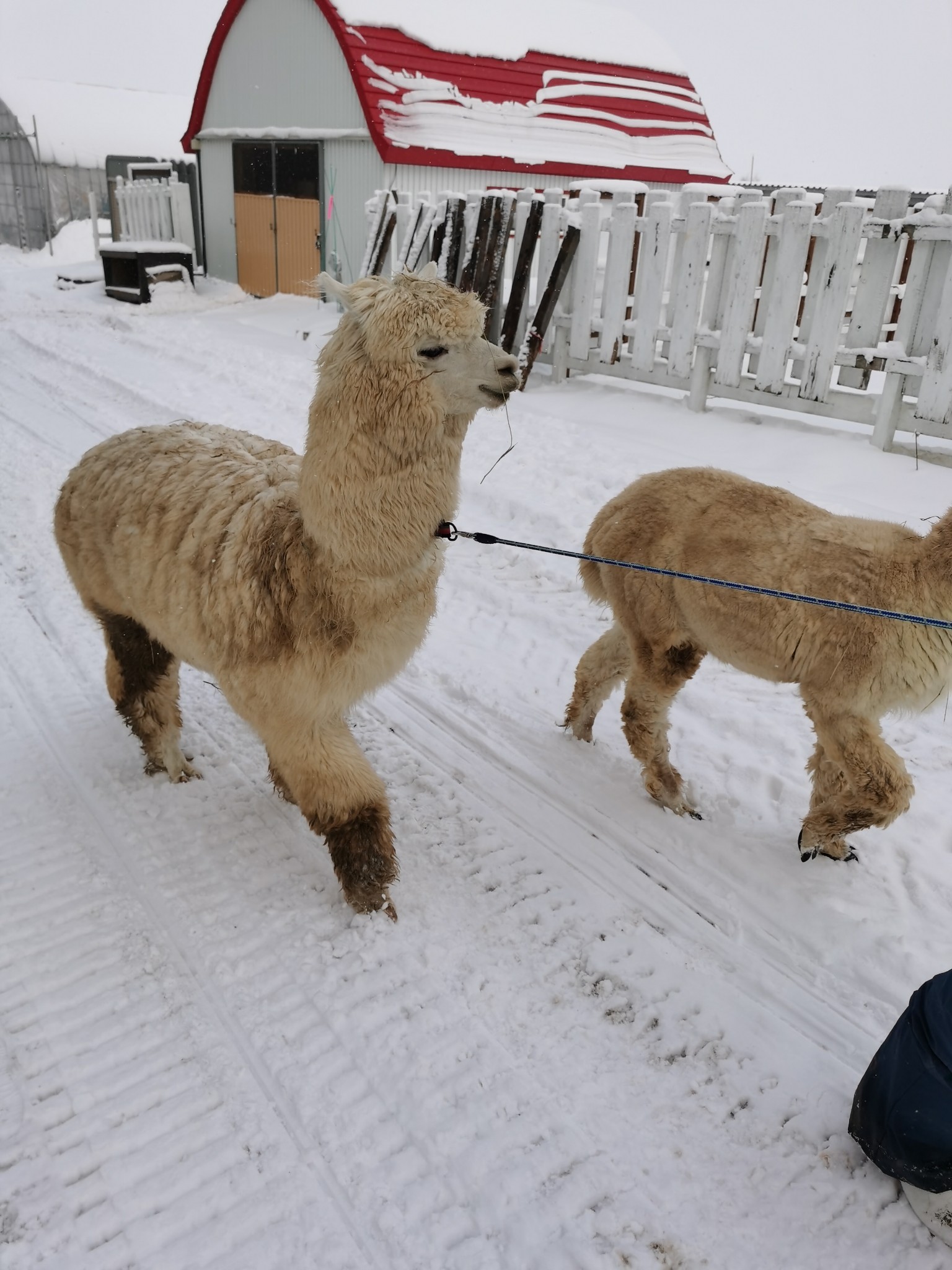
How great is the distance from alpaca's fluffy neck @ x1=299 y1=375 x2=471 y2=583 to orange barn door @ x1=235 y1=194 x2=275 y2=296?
51.3ft

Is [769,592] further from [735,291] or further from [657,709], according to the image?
[735,291]

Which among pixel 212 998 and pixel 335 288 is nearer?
pixel 335 288

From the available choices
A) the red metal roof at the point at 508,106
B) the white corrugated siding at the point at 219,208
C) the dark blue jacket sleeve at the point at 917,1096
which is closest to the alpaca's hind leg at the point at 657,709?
the dark blue jacket sleeve at the point at 917,1096

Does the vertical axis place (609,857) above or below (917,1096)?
below

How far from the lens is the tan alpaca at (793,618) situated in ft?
9.07

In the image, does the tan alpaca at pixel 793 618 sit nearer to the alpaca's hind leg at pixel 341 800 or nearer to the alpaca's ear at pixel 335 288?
the alpaca's hind leg at pixel 341 800

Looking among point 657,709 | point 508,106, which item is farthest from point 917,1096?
point 508,106

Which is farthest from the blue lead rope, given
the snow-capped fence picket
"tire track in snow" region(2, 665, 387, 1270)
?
the snow-capped fence picket

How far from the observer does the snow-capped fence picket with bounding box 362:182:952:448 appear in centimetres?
659

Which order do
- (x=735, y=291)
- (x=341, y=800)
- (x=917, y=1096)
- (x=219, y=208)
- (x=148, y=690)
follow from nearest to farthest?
(x=917, y=1096)
(x=341, y=800)
(x=148, y=690)
(x=735, y=291)
(x=219, y=208)

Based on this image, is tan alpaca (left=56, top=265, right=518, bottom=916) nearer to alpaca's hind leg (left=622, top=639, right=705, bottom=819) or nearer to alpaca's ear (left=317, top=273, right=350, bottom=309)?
alpaca's ear (left=317, top=273, right=350, bottom=309)

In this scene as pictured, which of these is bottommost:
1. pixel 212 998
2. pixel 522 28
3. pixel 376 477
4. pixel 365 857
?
pixel 212 998

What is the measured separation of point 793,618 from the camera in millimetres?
2916

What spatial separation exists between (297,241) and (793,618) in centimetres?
1529
